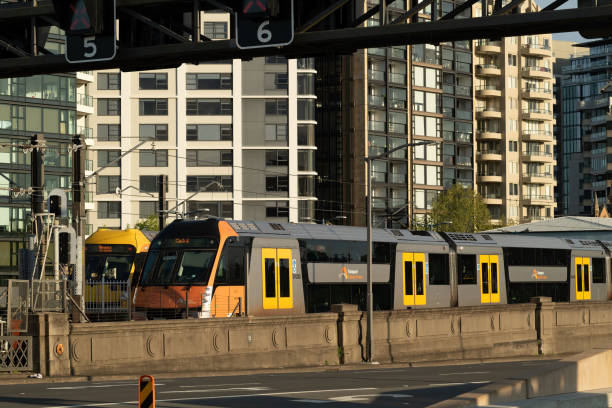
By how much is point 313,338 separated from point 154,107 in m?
69.1

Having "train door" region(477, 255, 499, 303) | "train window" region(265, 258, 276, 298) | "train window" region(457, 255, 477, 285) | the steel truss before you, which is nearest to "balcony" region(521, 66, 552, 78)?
"train door" region(477, 255, 499, 303)

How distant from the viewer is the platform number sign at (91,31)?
19656 millimetres

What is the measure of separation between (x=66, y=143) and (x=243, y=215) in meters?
24.0

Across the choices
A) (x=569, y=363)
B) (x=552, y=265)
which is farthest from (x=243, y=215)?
(x=569, y=363)

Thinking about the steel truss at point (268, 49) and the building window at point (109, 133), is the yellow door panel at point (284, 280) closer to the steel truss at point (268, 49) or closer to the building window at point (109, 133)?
the steel truss at point (268, 49)

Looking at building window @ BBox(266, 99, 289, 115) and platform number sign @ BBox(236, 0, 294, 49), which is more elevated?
building window @ BBox(266, 99, 289, 115)

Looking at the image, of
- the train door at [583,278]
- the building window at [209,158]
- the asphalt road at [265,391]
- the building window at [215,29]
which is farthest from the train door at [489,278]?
the building window at [209,158]

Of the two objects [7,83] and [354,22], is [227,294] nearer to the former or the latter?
[354,22]

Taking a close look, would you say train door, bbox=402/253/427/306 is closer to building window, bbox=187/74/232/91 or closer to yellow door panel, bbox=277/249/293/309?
yellow door panel, bbox=277/249/293/309

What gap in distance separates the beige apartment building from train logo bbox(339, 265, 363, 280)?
93989mm

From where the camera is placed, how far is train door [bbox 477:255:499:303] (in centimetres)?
5431

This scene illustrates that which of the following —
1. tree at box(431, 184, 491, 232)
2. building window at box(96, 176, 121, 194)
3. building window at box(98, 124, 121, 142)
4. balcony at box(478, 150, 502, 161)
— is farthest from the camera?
balcony at box(478, 150, 502, 161)

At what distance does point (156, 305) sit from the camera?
133ft

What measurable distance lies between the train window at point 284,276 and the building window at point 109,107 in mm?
68362
